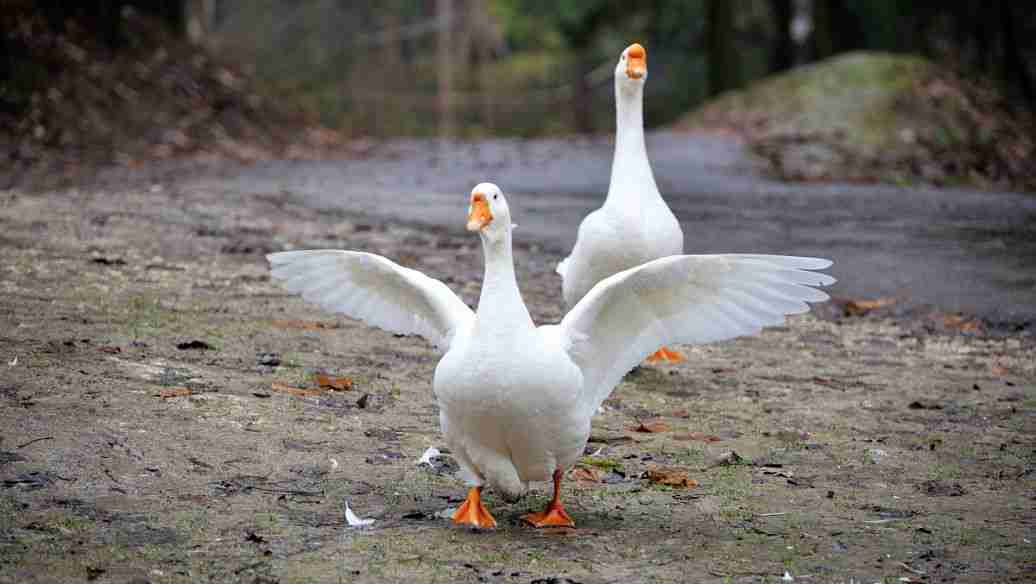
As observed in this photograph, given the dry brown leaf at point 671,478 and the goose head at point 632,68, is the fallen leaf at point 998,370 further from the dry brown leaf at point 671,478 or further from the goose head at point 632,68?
the dry brown leaf at point 671,478

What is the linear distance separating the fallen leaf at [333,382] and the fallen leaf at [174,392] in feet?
2.21

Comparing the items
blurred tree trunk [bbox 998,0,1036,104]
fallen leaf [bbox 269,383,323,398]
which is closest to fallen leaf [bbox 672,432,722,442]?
fallen leaf [bbox 269,383,323,398]

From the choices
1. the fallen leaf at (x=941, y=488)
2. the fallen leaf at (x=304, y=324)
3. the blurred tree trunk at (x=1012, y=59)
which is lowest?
the fallen leaf at (x=941, y=488)

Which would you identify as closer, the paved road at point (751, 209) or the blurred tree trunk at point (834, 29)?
the paved road at point (751, 209)

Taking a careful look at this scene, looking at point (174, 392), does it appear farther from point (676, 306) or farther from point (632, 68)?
point (632, 68)

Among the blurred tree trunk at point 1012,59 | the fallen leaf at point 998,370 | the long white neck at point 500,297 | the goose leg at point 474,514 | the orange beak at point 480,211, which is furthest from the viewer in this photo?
the blurred tree trunk at point 1012,59

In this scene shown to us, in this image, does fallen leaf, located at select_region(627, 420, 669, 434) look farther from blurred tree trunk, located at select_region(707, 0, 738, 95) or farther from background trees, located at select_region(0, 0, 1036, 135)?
blurred tree trunk, located at select_region(707, 0, 738, 95)

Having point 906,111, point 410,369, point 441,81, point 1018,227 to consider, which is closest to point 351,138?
point 441,81

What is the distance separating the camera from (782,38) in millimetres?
25781

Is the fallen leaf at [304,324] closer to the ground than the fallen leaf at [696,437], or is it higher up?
higher up

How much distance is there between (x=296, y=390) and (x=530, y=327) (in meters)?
1.90

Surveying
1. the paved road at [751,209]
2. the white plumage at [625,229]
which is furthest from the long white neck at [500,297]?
the paved road at [751,209]

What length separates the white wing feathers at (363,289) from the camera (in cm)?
508

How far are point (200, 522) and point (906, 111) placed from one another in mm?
15968
